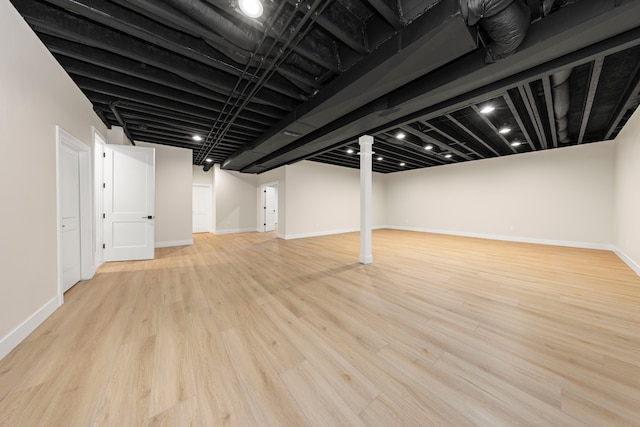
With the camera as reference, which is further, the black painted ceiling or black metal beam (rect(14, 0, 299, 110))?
black metal beam (rect(14, 0, 299, 110))

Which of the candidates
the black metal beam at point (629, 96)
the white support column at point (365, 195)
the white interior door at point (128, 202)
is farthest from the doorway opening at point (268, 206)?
the black metal beam at point (629, 96)

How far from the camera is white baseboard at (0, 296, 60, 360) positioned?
5.06 ft

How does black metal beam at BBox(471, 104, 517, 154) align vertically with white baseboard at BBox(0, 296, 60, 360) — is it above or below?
above

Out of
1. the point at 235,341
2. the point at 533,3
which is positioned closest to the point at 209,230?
the point at 235,341

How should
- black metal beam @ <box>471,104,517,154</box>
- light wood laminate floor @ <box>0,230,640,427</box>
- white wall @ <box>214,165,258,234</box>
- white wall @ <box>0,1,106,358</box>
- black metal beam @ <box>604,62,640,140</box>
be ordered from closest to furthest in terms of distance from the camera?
1. light wood laminate floor @ <box>0,230,640,427</box>
2. white wall @ <box>0,1,106,358</box>
3. black metal beam @ <box>604,62,640,140</box>
4. black metal beam @ <box>471,104,517,154</box>
5. white wall @ <box>214,165,258,234</box>

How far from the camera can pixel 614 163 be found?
4965 mm

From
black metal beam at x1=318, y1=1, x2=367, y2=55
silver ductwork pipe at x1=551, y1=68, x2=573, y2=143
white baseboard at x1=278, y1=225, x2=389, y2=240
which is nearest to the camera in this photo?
black metal beam at x1=318, y1=1, x2=367, y2=55

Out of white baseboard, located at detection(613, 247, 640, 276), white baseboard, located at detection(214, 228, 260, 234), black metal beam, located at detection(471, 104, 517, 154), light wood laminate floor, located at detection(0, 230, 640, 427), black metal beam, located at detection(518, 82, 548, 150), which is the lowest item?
light wood laminate floor, located at detection(0, 230, 640, 427)

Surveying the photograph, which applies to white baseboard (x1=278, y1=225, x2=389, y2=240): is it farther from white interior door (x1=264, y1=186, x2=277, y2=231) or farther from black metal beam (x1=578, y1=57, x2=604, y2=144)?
black metal beam (x1=578, y1=57, x2=604, y2=144)

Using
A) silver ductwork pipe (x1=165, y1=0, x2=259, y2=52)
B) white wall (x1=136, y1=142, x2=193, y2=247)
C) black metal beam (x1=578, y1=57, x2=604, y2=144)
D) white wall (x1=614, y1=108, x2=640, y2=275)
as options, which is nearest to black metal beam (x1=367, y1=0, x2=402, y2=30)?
silver ductwork pipe (x1=165, y1=0, x2=259, y2=52)

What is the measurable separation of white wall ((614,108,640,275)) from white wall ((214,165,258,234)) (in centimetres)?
953

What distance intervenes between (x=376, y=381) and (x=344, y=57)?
3.05m

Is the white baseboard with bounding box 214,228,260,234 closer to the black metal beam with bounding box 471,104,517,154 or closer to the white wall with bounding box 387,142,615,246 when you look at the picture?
the white wall with bounding box 387,142,615,246

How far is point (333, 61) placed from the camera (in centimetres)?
235
